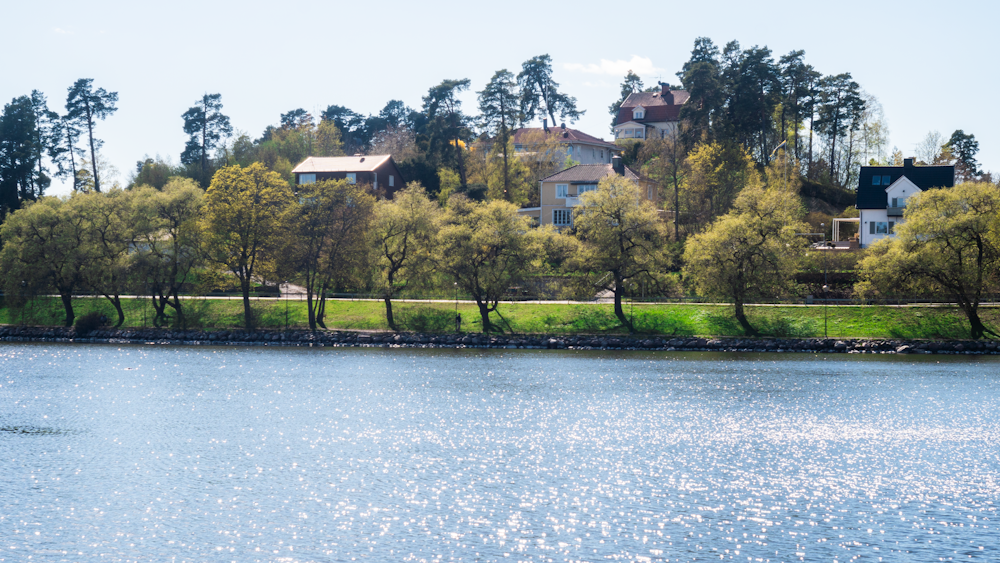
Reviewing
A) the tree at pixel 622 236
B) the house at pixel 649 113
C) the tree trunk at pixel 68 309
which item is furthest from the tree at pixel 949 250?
the tree trunk at pixel 68 309

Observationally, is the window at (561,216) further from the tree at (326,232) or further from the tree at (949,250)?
the tree at (949,250)

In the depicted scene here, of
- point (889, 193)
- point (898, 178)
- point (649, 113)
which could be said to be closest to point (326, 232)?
point (889, 193)

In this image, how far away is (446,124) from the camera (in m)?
103

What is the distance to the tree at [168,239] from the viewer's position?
222ft

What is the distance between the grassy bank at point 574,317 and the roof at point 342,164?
1320 inches

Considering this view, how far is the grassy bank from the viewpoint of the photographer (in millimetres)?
61562

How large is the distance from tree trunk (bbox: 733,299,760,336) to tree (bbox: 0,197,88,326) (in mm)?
55423

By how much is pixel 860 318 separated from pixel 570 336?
2293 cm

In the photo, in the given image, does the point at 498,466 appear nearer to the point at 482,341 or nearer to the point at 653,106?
the point at 482,341

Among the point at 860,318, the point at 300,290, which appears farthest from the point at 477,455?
the point at 300,290

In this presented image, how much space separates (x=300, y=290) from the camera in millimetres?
78688

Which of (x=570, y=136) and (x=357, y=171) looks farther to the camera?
(x=570, y=136)

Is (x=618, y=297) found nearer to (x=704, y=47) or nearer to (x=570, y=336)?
(x=570, y=336)

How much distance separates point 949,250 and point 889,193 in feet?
88.0
